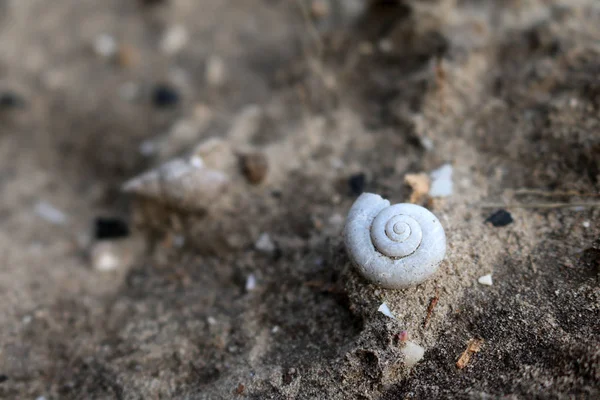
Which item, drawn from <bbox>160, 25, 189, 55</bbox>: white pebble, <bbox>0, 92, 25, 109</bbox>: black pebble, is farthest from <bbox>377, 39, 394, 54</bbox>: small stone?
<bbox>0, 92, 25, 109</bbox>: black pebble

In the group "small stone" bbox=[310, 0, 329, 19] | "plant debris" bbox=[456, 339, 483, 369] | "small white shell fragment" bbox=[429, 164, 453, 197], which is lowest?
"plant debris" bbox=[456, 339, 483, 369]

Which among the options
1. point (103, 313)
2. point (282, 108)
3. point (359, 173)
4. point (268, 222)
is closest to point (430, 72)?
point (359, 173)

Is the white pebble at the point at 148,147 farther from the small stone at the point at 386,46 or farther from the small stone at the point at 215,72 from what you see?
the small stone at the point at 386,46

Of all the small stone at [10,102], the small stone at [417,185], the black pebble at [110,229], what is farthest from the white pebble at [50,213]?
the small stone at [417,185]

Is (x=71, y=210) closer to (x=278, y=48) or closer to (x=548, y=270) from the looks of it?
(x=278, y=48)

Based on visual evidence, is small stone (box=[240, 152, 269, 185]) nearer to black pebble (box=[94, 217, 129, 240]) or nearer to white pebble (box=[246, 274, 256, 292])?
white pebble (box=[246, 274, 256, 292])
